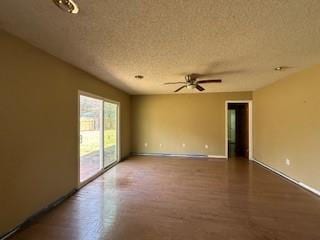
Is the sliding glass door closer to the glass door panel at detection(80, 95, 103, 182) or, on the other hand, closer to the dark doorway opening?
the glass door panel at detection(80, 95, 103, 182)

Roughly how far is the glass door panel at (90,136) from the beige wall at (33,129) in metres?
0.37

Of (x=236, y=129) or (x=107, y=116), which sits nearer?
(x=107, y=116)

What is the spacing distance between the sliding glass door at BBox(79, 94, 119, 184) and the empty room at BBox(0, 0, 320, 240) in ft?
0.15

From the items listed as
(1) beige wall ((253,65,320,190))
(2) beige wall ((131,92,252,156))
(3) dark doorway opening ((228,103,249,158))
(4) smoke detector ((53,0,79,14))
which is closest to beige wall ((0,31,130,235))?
(4) smoke detector ((53,0,79,14))

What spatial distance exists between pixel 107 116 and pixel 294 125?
14.9 feet

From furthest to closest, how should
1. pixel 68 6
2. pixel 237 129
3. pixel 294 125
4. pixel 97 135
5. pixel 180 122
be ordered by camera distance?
pixel 237 129 < pixel 180 122 < pixel 97 135 < pixel 294 125 < pixel 68 6

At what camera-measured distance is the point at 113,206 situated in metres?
2.96

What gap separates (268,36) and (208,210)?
98.6 inches

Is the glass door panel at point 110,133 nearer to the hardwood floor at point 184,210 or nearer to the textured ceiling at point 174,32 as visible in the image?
the hardwood floor at point 184,210

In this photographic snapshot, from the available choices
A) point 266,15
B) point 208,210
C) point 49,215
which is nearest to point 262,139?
point 208,210

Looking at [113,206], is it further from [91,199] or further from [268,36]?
[268,36]

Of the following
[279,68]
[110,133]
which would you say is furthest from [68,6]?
[110,133]

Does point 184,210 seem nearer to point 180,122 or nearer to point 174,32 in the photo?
point 174,32

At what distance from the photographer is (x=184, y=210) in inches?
112
